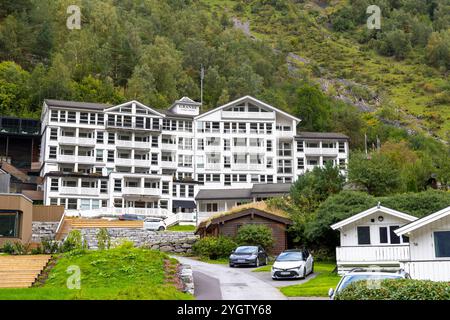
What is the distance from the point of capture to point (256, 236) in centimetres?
4269

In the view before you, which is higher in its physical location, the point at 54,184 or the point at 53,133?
the point at 53,133

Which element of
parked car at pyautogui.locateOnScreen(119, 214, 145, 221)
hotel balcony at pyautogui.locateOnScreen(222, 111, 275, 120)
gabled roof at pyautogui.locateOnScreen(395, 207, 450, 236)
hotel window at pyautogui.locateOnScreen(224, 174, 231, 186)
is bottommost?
gabled roof at pyautogui.locateOnScreen(395, 207, 450, 236)

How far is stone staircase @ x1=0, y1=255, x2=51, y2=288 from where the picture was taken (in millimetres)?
26234

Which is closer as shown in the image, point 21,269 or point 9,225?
point 21,269

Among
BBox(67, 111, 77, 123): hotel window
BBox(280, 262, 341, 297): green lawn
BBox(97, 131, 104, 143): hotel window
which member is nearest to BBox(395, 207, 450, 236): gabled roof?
BBox(280, 262, 341, 297): green lawn

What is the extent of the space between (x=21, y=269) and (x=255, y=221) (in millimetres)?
19696

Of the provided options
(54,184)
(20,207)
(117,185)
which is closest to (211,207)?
(117,185)

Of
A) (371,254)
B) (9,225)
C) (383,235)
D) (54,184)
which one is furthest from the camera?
(54,184)

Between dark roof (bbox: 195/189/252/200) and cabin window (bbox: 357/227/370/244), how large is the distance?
1185 inches

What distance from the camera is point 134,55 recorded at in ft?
369

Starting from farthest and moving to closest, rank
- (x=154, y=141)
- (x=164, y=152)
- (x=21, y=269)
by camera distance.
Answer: (x=164, y=152)
(x=154, y=141)
(x=21, y=269)

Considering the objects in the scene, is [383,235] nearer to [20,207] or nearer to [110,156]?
[20,207]

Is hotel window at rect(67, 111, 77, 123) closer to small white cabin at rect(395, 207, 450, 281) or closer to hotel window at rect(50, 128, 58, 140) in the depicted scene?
hotel window at rect(50, 128, 58, 140)

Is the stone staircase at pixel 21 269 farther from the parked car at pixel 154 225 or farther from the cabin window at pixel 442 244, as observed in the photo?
the parked car at pixel 154 225
